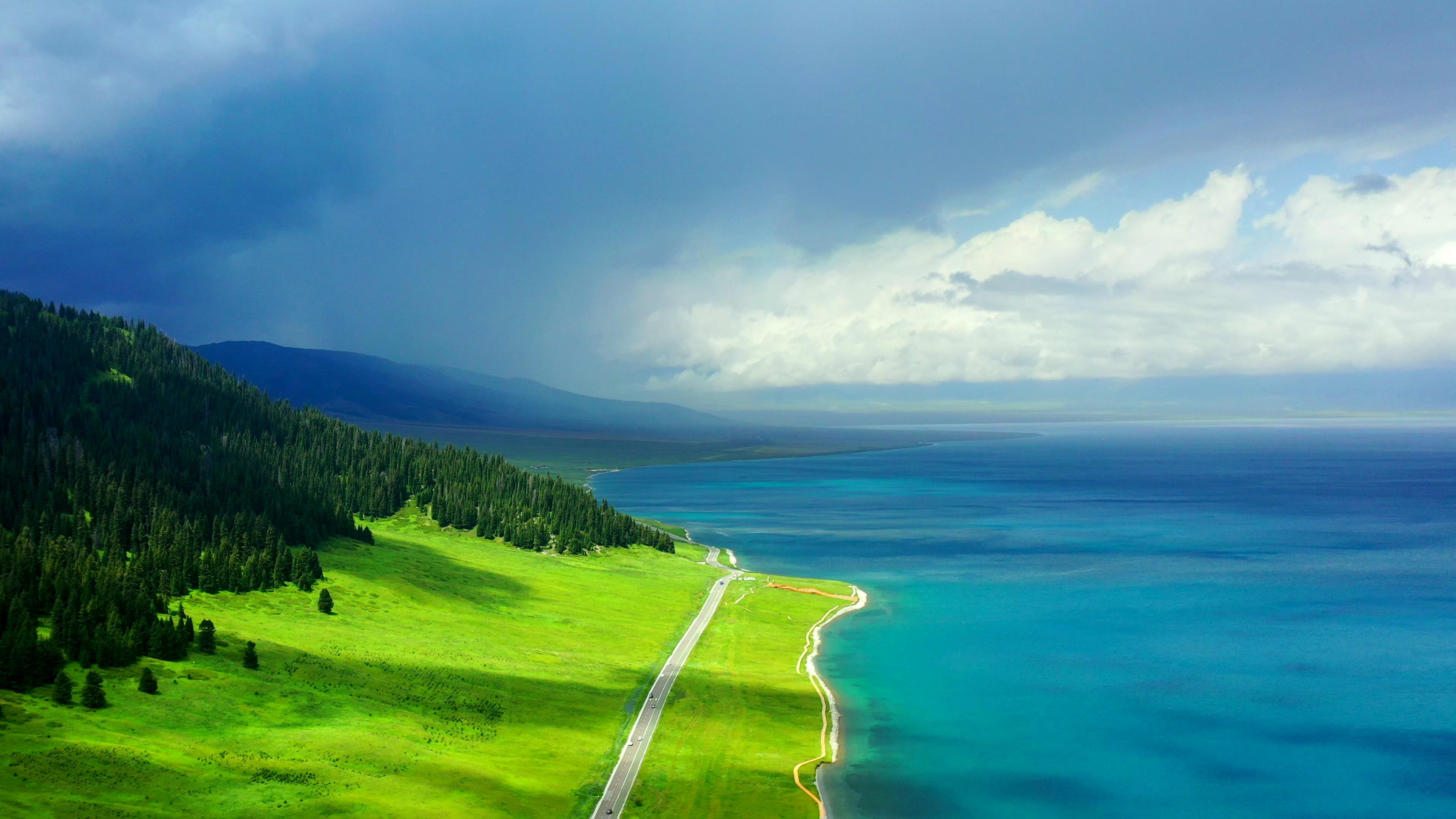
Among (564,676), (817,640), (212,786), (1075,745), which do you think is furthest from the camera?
(817,640)

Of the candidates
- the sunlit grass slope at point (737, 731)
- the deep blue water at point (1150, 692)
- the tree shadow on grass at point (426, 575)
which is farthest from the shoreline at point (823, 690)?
the tree shadow on grass at point (426, 575)

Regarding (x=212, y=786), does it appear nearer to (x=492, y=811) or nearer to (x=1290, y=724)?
(x=492, y=811)

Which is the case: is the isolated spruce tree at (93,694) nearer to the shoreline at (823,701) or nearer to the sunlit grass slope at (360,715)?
the sunlit grass slope at (360,715)

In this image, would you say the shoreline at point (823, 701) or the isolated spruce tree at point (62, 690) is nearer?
the isolated spruce tree at point (62, 690)

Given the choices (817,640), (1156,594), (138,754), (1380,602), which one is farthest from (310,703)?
(1380,602)

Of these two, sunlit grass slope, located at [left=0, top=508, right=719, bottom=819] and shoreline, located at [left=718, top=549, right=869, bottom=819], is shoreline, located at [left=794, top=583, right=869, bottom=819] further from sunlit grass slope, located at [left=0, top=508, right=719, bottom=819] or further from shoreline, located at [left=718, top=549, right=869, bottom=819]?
sunlit grass slope, located at [left=0, top=508, right=719, bottom=819]

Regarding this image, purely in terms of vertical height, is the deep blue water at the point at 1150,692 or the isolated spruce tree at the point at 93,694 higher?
the isolated spruce tree at the point at 93,694
